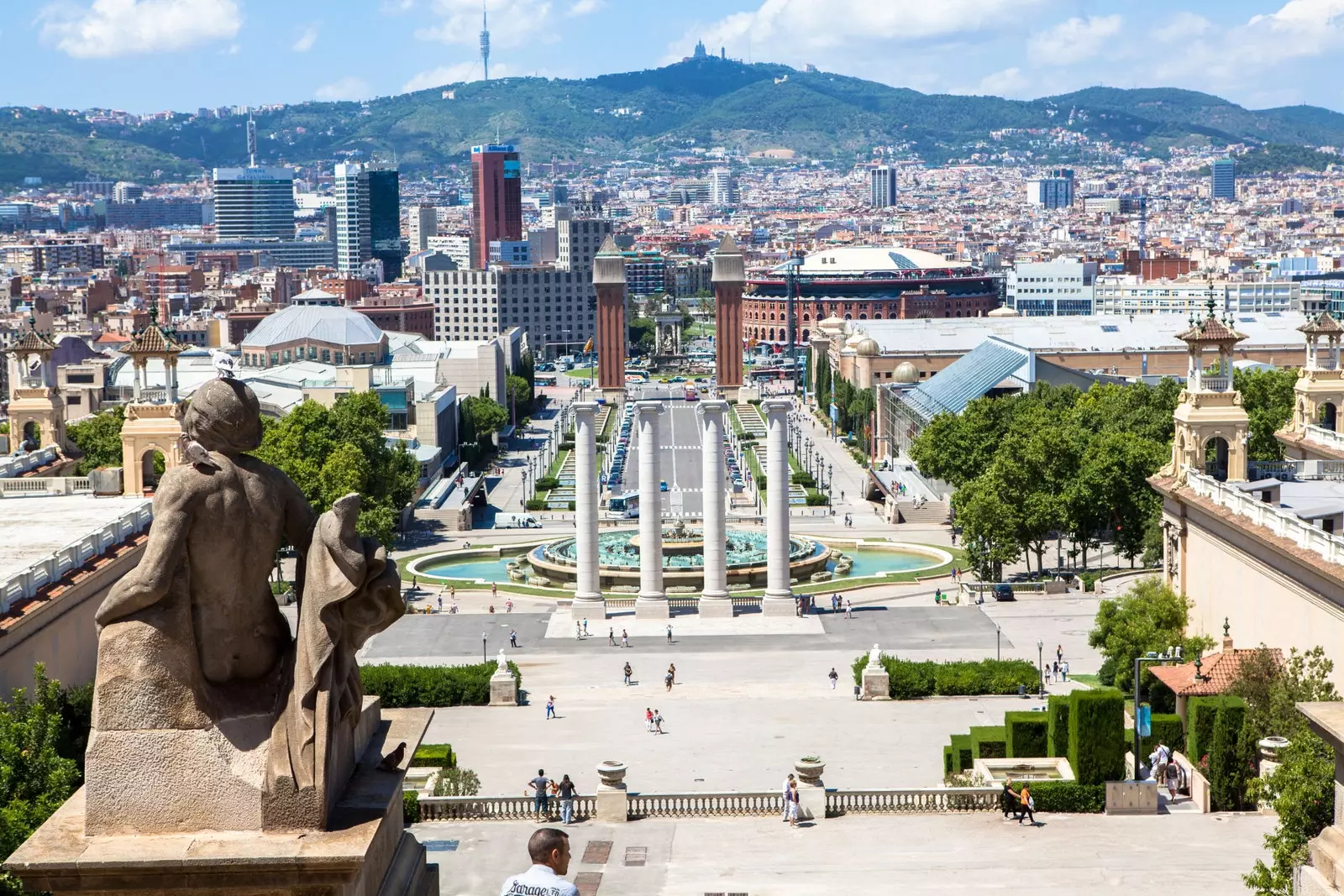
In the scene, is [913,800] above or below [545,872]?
below

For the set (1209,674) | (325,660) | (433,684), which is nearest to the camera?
(325,660)

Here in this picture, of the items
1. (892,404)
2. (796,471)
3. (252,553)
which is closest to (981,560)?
(796,471)

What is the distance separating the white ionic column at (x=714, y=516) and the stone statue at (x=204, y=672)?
186 feet

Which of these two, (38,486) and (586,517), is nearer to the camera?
(38,486)

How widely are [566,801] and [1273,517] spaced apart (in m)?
18.7

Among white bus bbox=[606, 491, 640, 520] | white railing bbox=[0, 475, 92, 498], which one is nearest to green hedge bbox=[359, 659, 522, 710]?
white railing bbox=[0, 475, 92, 498]

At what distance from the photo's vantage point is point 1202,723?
136ft

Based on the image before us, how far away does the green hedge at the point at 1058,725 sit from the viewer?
4106cm

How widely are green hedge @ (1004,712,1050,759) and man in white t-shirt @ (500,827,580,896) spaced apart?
107ft

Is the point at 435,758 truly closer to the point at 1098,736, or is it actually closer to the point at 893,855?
the point at 893,855

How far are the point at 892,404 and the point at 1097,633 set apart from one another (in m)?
74.1

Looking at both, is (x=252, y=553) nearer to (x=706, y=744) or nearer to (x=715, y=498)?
(x=706, y=744)

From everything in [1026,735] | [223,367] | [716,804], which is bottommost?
[716,804]

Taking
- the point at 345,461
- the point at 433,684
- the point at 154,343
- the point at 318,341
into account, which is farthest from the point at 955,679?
the point at 318,341
